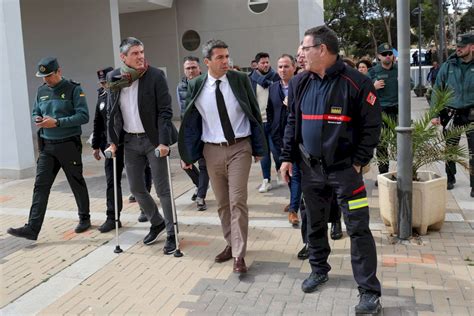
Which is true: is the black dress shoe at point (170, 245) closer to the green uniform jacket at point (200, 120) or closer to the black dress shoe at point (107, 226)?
the green uniform jacket at point (200, 120)

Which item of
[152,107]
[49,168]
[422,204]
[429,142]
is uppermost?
[152,107]

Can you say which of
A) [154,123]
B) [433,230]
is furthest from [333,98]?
[433,230]

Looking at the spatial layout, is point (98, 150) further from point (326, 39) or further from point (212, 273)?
point (326, 39)

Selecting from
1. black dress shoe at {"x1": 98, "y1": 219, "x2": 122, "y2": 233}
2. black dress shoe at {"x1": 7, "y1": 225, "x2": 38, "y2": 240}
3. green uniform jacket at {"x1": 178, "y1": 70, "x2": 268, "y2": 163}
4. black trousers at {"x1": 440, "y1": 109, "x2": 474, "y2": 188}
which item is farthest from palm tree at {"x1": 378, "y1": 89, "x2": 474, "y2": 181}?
black dress shoe at {"x1": 7, "y1": 225, "x2": 38, "y2": 240}

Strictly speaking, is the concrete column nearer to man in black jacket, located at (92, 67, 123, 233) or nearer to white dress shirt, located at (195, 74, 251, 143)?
man in black jacket, located at (92, 67, 123, 233)

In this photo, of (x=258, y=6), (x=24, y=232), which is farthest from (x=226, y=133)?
(x=258, y=6)

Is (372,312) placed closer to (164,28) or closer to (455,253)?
(455,253)

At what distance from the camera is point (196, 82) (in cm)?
473

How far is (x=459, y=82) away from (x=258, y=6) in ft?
38.3

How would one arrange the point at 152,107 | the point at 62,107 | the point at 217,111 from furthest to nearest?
1. the point at 62,107
2. the point at 152,107
3. the point at 217,111

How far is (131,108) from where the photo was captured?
5.18 meters

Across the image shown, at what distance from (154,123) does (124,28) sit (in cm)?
1444

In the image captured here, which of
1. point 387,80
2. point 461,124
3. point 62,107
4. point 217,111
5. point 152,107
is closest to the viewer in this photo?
point 217,111

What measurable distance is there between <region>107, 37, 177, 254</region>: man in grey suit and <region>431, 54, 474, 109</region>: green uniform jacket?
357 cm
